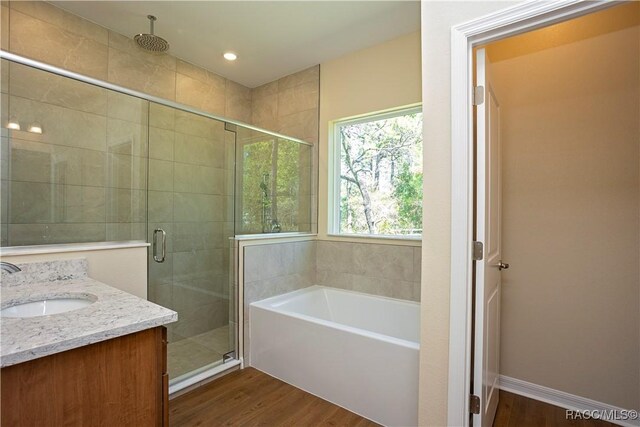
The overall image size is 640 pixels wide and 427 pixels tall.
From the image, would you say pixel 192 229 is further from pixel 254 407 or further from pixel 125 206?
pixel 254 407

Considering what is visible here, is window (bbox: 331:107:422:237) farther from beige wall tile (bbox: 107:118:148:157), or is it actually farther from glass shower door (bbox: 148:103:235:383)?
beige wall tile (bbox: 107:118:148:157)

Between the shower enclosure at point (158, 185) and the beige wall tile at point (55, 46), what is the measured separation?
51 cm

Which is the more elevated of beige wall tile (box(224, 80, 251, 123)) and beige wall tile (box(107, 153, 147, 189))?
beige wall tile (box(224, 80, 251, 123))

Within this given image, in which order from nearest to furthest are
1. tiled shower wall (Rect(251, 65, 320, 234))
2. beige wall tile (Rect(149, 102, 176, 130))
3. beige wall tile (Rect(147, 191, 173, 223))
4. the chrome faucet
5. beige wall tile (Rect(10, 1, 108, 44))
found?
1. the chrome faucet
2. beige wall tile (Rect(10, 1, 108, 44))
3. beige wall tile (Rect(149, 102, 176, 130))
4. beige wall tile (Rect(147, 191, 173, 223))
5. tiled shower wall (Rect(251, 65, 320, 234))

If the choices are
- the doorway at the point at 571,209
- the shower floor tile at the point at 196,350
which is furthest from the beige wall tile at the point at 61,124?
the doorway at the point at 571,209

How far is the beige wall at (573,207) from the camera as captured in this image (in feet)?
6.23

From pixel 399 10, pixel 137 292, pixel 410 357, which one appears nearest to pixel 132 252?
pixel 137 292

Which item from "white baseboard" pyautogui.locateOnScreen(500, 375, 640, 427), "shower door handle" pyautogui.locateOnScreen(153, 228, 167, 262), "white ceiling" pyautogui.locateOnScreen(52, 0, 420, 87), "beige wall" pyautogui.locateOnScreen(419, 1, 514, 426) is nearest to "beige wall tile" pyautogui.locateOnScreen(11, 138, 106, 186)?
"shower door handle" pyautogui.locateOnScreen(153, 228, 167, 262)

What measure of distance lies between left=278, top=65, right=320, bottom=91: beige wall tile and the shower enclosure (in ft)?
2.27

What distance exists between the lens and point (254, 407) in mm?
2023

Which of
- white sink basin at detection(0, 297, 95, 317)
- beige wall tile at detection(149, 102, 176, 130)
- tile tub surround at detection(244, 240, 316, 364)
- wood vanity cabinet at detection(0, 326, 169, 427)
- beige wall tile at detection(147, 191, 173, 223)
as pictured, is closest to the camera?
wood vanity cabinet at detection(0, 326, 169, 427)

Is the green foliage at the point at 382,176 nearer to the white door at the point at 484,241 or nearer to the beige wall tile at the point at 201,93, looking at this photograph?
the white door at the point at 484,241

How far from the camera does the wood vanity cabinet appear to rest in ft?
2.73

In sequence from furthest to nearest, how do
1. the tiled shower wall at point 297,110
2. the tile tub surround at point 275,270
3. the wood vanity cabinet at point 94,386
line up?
the tiled shower wall at point 297,110
the tile tub surround at point 275,270
the wood vanity cabinet at point 94,386
